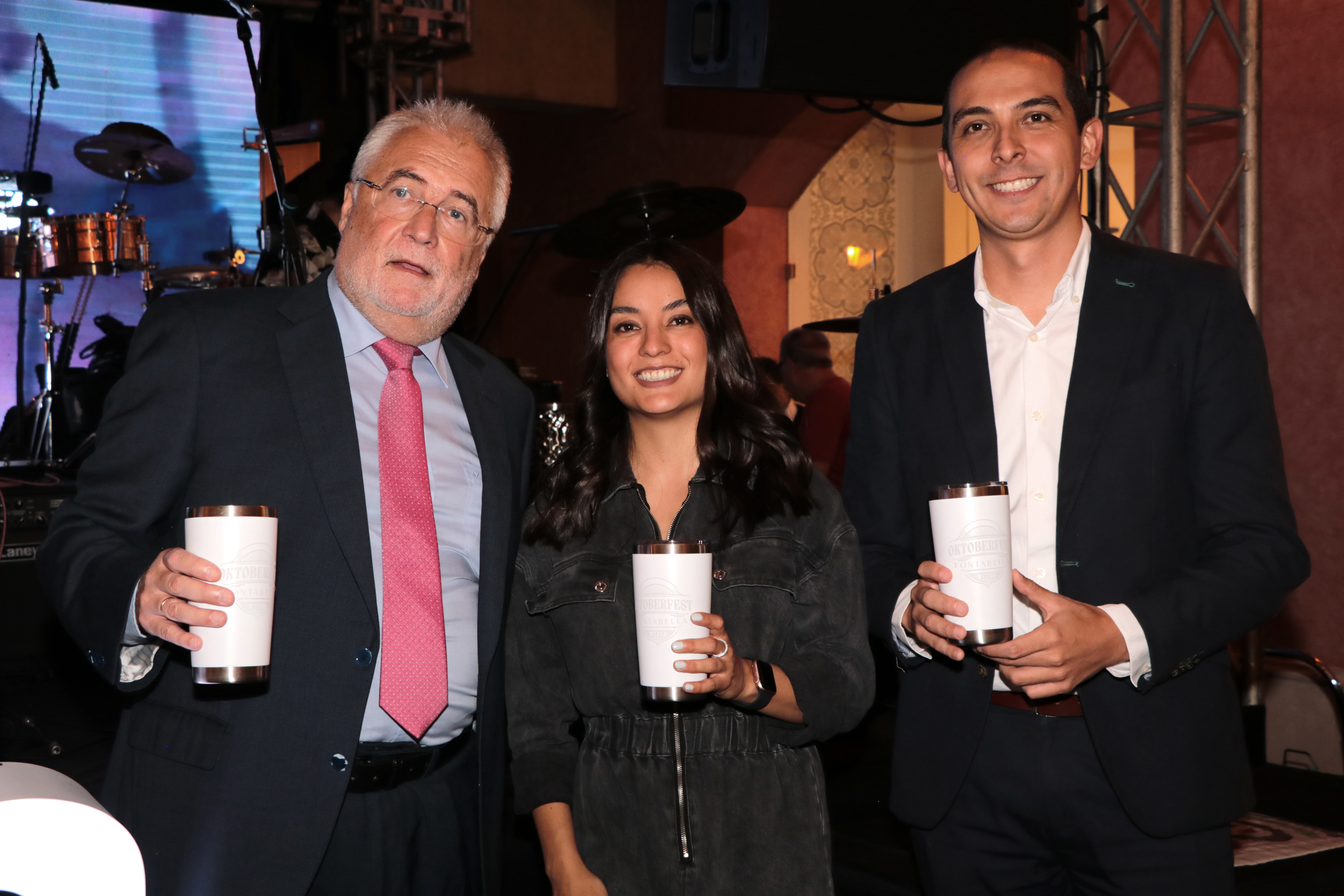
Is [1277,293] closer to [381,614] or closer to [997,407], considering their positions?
[997,407]

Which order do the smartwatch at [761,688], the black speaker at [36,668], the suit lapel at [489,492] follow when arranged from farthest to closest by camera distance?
the black speaker at [36,668] < the suit lapel at [489,492] < the smartwatch at [761,688]

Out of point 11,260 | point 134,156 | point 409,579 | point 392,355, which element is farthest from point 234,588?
point 11,260

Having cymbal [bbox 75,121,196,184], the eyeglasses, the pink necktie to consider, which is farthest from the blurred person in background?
cymbal [bbox 75,121,196,184]

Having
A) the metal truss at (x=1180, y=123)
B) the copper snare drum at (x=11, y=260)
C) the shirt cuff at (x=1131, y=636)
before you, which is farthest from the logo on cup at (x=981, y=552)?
the copper snare drum at (x=11, y=260)

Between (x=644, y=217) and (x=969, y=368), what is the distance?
146 inches

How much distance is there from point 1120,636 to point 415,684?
111 cm

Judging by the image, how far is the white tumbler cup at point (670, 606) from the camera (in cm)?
154

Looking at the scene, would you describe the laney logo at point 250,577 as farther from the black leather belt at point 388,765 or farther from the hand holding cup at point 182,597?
the black leather belt at point 388,765

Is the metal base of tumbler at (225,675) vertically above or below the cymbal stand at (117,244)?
below

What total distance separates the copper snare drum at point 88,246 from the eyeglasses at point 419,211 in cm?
663

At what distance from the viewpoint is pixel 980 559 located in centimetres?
149

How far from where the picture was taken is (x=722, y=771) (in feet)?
6.15

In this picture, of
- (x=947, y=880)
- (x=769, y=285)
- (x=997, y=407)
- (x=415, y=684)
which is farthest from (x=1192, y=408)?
(x=769, y=285)

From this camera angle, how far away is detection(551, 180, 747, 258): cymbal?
17.1 ft
